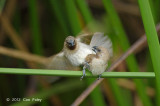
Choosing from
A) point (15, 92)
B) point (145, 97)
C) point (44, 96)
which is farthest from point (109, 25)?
point (15, 92)

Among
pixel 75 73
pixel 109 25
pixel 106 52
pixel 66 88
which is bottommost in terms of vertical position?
pixel 75 73

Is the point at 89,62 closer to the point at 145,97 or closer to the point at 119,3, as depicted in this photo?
the point at 145,97

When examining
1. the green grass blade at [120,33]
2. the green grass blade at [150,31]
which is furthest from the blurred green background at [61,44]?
the green grass blade at [150,31]

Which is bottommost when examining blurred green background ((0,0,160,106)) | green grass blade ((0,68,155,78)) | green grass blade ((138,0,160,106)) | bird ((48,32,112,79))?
green grass blade ((0,68,155,78))

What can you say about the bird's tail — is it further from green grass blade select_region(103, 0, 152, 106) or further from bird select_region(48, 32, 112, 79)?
green grass blade select_region(103, 0, 152, 106)

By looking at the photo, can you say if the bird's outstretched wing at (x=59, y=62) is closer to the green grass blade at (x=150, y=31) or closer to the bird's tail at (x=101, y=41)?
the bird's tail at (x=101, y=41)

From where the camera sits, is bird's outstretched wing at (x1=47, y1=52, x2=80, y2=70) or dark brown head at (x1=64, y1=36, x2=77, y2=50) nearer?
dark brown head at (x1=64, y1=36, x2=77, y2=50)

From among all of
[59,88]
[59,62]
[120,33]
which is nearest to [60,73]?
[59,62]

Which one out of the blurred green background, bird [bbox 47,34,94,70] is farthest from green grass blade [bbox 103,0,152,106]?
bird [bbox 47,34,94,70]
